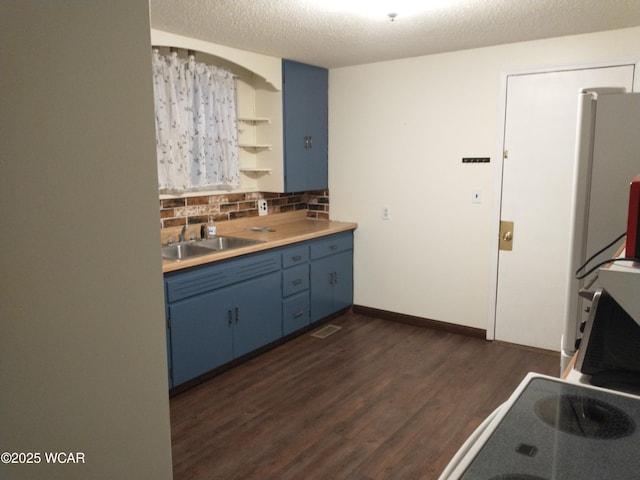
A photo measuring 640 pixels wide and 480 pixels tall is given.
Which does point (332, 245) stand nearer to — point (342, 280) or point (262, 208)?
point (342, 280)

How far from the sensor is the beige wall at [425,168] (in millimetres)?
3977

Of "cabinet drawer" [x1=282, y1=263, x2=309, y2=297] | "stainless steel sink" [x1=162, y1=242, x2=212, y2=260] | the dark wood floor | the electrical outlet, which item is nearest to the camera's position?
the dark wood floor

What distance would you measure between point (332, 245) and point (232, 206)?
3.22 ft

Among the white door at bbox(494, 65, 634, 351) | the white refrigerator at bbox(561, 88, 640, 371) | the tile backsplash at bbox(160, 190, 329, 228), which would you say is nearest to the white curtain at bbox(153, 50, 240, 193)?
the tile backsplash at bbox(160, 190, 329, 228)

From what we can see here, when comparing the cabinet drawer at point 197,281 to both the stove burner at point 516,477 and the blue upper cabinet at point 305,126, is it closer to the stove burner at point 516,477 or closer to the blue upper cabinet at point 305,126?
the blue upper cabinet at point 305,126

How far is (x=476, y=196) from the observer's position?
4.11m

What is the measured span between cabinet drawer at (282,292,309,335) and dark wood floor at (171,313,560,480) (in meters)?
0.14

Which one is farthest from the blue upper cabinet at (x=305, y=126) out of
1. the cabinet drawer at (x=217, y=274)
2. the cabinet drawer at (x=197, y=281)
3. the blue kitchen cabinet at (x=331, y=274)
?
the cabinet drawer at (x=197, y=281)

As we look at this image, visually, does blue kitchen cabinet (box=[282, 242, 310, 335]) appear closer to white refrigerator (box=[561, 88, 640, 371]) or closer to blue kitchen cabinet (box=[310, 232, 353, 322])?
blue kitchen cabinet (box=[310, 232, 353, 322])

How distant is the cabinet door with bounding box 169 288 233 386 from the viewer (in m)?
3.18

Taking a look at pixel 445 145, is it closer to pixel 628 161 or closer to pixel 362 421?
pixel 628 161

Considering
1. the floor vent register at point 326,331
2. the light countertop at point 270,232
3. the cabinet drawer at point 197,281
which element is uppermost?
the light countertop at point 270,232

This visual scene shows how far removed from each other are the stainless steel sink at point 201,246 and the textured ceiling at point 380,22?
1.50 m

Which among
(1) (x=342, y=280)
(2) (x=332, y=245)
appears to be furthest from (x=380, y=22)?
(1) (x=342, y=280)
